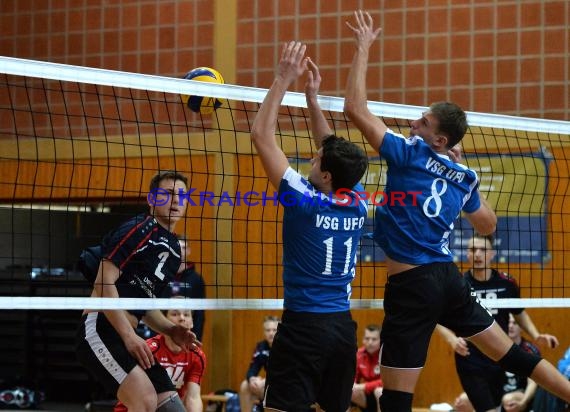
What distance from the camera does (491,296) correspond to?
8602mm

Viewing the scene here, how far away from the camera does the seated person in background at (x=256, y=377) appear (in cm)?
1007

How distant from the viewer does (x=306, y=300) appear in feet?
16.1

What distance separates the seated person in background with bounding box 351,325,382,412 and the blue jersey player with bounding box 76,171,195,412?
4.08 metres

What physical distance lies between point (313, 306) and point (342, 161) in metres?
0.73

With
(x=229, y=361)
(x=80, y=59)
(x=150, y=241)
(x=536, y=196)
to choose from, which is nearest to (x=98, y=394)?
(x=229, y=361)

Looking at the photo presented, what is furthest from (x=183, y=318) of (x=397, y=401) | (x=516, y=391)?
(x=397, y=401)

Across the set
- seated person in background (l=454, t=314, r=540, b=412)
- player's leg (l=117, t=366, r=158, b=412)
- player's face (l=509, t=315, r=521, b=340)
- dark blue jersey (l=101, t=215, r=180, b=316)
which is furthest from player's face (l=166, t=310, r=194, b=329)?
player's face (l=509, t=315, r=521, b=340)

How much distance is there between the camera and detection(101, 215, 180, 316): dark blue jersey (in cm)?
566

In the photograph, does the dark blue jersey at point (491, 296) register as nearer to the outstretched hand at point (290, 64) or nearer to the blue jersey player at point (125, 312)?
the blue jersey player at point (125, 312)

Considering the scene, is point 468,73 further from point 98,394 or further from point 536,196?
point 98,394

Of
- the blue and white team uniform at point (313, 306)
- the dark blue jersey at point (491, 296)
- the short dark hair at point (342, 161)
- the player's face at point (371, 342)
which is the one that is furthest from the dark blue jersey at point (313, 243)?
the player's face at point (371, 342)

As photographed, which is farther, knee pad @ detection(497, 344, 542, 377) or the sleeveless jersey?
the sleeveless jersey

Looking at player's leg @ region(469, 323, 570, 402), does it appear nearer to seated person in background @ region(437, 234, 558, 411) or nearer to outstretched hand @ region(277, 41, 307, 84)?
outstretched hand @ region(277, 41, 307, 84)

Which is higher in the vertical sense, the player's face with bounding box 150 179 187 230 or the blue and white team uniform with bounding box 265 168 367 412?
the player's face with bounding box 150 179 187 230
